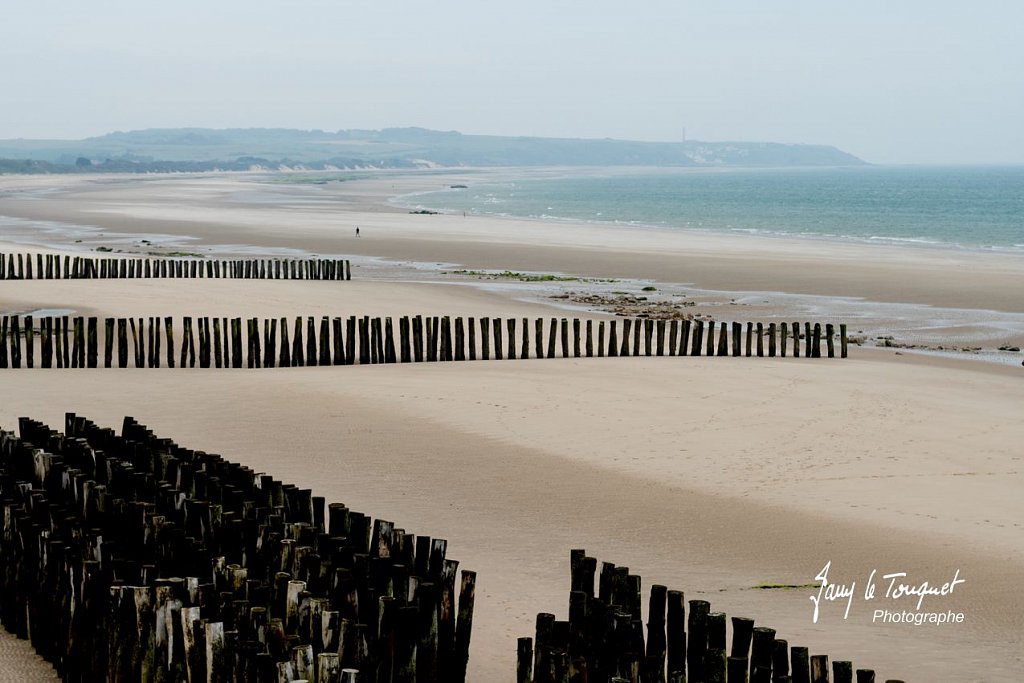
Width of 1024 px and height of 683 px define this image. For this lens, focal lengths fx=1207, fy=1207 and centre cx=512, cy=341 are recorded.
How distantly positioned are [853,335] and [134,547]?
2182cm

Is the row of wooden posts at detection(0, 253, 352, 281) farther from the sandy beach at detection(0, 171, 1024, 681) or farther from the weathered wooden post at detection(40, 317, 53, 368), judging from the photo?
the weathered wooden post at detection(40, 317, 53, 368)

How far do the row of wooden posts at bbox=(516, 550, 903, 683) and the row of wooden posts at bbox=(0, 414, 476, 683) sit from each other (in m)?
0.76

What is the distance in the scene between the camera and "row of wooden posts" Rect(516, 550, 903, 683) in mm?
5395

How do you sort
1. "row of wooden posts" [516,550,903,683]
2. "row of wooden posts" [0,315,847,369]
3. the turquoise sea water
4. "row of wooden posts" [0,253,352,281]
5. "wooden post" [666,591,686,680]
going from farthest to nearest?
1. the turquoise sea water
2. "row of wooden posts" [0,253,352,281]
3. "row of wooden posts" [0,315,847,369]
4. "wooden post" [666,591,686,680]
5. "row of wooden posts" [516,550,903,683]

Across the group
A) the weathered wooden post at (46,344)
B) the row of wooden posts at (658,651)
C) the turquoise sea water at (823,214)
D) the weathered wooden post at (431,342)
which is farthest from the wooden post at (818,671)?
the turquoise sea water at (823,214)

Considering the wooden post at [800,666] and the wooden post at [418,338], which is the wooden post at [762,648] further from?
the wooden post at [418,338]

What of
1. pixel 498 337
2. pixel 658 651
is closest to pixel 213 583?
pixel 658 651

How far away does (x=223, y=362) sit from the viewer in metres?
19.0

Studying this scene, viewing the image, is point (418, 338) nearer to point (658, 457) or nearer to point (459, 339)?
point (459, 339)

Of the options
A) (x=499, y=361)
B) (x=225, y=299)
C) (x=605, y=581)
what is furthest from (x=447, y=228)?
(x=605, y=581)

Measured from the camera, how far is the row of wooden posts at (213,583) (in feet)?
18.4

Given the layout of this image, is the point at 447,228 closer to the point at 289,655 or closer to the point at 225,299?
the point at 225,299

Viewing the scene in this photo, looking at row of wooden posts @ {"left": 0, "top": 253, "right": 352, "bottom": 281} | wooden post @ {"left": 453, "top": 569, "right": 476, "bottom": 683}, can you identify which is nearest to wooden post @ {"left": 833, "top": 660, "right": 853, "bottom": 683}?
wooden post @ {"left": 453, "top": 569, "right": 476, "bottom": 683}

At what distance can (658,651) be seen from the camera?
6230mm
